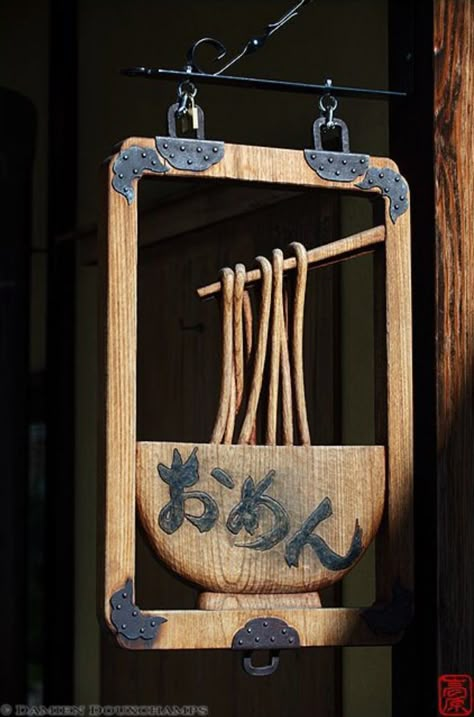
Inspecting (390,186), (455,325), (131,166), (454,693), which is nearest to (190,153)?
(131,166)

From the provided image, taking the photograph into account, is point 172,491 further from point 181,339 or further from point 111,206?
point 181,339

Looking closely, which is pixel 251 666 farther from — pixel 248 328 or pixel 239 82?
pixel 239 82

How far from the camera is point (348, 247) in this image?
2.59m

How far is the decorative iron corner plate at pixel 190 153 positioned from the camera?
2.48m

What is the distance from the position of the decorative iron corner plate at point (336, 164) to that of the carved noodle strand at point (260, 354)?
0.22 meters

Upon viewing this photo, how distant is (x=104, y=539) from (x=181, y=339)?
1.91 meters

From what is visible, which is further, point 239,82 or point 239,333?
point 239,82

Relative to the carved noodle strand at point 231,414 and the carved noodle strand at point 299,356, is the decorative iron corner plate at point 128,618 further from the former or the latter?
the carved noodle strand at point 299,356

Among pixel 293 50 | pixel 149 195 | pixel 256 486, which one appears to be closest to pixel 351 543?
pixel 256 486

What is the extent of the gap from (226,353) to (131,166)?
37cm

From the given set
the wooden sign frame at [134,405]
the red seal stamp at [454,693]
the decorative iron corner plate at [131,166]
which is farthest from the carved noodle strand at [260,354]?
the red seal stamp at [454,693]

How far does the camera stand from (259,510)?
96.7 inches

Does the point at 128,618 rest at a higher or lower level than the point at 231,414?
lower

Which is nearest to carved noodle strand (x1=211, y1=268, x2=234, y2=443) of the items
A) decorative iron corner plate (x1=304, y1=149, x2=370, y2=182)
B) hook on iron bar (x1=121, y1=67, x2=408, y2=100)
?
decorative iron corner plate (x1=304, y1=149, x2=370, y2=182)
